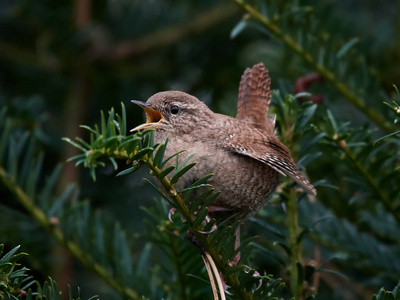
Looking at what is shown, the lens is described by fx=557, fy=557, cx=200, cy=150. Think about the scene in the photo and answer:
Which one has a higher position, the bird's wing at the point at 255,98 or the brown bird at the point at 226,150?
the bird's wing at the point at 255,98

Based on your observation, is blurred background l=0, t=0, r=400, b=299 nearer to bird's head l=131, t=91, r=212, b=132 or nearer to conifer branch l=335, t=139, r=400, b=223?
bird's head l=131, t=91, r=212, b=132

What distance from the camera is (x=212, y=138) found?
1924 mm

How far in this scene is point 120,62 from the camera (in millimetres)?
2982

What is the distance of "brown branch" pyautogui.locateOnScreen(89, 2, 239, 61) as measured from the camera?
2943mm

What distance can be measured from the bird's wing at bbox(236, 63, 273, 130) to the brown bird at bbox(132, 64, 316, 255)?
59 millimetres

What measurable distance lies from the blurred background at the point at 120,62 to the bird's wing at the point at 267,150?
62 centimetres

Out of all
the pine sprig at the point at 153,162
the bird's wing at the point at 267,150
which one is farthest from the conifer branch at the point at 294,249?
the pine sprig at the point at 153,162

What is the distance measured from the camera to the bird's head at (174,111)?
1.97 meters

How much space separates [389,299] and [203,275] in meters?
0.67

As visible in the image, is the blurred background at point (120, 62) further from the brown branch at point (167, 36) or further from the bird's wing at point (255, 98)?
the bird's wing at point (255, 98)

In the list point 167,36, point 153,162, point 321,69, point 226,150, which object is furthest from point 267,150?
point 167,36

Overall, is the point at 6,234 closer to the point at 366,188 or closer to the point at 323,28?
the point at 366,188

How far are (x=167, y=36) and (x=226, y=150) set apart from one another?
1.26m

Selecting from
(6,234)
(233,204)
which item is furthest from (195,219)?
(6,234)
